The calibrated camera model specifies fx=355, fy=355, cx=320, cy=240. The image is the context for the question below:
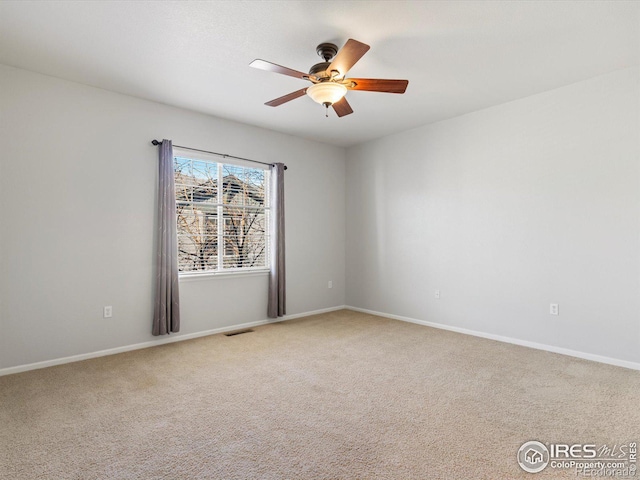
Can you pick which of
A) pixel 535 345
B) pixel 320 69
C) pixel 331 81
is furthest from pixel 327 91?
pixel 535 345

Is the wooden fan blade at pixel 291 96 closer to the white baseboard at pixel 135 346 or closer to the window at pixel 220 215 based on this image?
the window at pixel 220 215

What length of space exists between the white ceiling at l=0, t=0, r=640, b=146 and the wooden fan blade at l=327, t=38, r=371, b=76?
29cm

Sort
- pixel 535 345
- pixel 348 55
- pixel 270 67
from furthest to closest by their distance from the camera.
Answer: pixel 535 345 → pixel 270 67 → pixel 348 55

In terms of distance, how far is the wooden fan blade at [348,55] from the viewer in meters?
2.26

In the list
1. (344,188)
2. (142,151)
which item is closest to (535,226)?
(344,188)

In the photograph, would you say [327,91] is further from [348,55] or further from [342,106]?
[342,106]

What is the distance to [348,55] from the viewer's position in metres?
2.42

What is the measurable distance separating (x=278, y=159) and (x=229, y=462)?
4062 mm

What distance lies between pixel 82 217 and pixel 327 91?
2734 mm

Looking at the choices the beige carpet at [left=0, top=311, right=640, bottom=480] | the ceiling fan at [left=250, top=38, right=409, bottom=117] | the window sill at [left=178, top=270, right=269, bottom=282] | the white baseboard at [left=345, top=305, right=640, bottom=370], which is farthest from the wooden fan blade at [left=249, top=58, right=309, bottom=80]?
the white baseboard at [left=345, top=305, right=640, bottom=370]

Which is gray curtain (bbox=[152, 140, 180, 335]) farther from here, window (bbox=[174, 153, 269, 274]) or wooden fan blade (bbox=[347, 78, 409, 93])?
wooden fan blade (bbox=[347, 78, 409, 93])

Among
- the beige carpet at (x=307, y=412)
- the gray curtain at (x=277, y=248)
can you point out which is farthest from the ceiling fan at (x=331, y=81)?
the beige carpet at (x=307, y=412)

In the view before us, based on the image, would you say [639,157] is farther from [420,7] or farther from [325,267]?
[325,267]

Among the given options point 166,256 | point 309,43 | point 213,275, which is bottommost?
point 213,275
